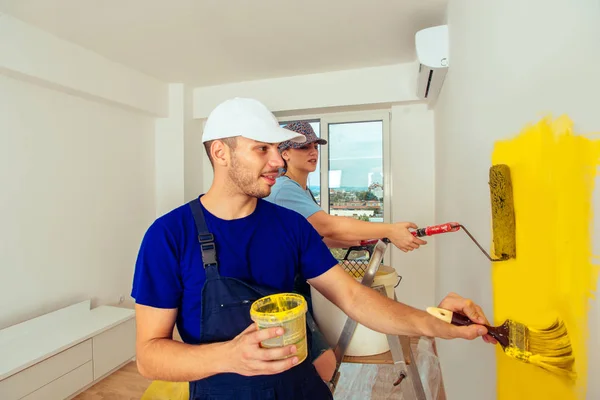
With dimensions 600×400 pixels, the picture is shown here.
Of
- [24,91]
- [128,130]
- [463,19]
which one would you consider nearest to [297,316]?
[463,19]

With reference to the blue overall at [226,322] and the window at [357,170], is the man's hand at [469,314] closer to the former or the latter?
the blue overall at [226,322]

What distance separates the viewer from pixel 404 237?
130 centimetres

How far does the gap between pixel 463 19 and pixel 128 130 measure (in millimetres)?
2850

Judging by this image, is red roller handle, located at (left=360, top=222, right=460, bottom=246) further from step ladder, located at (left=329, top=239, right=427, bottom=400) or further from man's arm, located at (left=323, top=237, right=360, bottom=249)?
man's arm, located at (left=323, top=237, right=360, bottom=249)

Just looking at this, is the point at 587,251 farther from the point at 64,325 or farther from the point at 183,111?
the point at 183,111

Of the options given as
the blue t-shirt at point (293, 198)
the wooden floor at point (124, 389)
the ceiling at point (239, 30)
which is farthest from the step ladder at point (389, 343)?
the ceiling at point (239, 30)

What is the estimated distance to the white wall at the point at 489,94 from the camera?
558mm

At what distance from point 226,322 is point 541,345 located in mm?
683

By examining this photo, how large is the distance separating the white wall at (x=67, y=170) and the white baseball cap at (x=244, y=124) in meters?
2.04

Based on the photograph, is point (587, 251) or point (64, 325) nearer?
point (587, 251)

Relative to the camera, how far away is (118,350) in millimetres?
2531

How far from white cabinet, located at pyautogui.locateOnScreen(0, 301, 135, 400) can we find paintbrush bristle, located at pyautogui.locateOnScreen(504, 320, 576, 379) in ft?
7.76

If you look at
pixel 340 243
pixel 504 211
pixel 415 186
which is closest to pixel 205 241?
pixel 504 211

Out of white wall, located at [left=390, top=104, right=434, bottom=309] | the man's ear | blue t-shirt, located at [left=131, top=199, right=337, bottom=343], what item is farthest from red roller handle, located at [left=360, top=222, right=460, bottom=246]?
white wall, located at [left=390, top=104, right=434, bottom=309]
